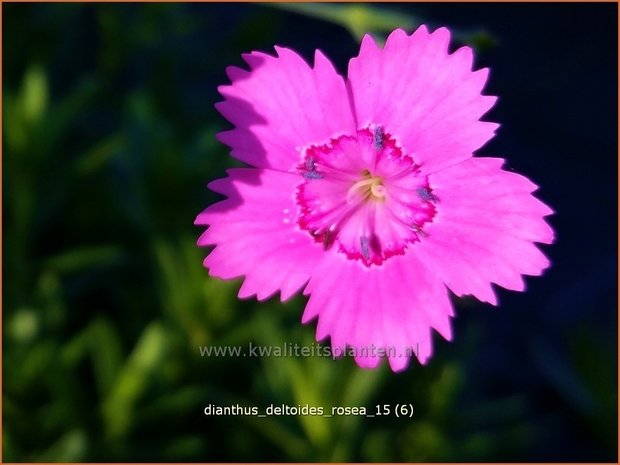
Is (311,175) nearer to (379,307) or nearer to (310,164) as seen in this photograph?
(310,164)

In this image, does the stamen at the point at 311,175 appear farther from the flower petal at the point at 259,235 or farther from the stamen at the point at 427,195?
the stamen at the point at 427,195

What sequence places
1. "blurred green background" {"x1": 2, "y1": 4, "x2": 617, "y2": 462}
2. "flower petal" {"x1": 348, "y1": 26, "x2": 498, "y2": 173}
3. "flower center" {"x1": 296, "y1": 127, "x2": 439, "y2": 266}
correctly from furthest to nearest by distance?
"blurred green background" {"x1": 2, "y1": 4, "x2": 617, "y2": 462} < "flower center" {"x1": 296, "y1": 127, "x2": 439, "y2": 266} < "flower petal" {"x1": 348, "y1": 26, "x2": 498, "y2": 173}

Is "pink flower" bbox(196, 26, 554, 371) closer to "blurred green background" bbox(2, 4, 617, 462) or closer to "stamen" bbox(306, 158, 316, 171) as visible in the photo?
"stamen" bbox(306, 158, 316, 171)

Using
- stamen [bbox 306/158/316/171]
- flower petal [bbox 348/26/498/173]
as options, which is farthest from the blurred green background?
stamen [bbox 306/158/316/171]

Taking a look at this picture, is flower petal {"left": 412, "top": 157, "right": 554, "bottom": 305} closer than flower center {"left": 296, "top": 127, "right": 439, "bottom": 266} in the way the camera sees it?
Yes

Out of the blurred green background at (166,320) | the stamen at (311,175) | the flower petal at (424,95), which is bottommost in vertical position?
the blurred green background at (166,320)

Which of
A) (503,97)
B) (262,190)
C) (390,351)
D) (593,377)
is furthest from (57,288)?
(503,97)

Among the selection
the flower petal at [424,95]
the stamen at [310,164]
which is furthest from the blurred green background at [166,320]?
the stamen at [310,164]

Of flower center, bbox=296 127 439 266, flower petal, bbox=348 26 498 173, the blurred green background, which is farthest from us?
the blurred green background
